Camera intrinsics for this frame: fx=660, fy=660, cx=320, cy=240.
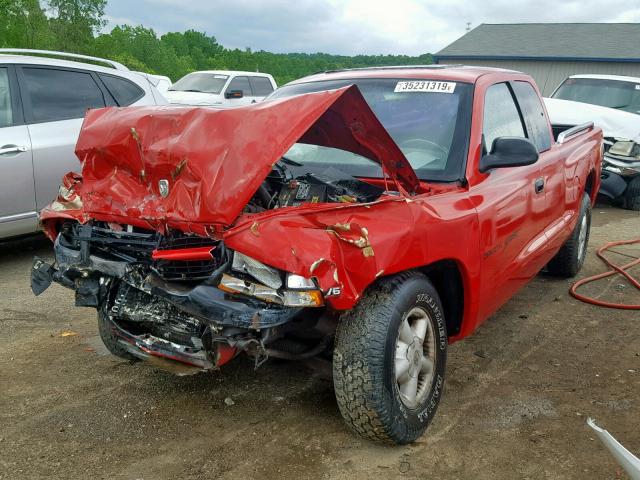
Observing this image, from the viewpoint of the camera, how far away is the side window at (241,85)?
50.6 feet

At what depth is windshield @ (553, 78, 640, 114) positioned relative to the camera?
10891 mm

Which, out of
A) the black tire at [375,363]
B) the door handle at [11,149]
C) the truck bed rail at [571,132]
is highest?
the truck bed rail at [571,132]

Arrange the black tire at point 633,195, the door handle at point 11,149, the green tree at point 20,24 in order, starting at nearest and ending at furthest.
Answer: the door handle at point 11,149, the black tire at point 633,195, the green tree at point 20,24

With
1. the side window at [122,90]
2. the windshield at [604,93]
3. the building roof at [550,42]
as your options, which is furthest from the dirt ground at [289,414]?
the building roof at [550,42]

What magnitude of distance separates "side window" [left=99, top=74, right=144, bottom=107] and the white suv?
7.36 meters

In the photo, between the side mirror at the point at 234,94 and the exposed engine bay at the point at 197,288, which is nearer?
the exposed engine bay at the point at 197,288

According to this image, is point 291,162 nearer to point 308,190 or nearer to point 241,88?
point 308,190

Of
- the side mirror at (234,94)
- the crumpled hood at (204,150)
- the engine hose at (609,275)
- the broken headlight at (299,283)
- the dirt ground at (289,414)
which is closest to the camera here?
the broken headlight at (299,283)

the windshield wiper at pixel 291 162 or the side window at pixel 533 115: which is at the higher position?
the side window at pixel 533 115

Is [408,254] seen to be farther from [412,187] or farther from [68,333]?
[68,333]

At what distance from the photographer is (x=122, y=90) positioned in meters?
6.90

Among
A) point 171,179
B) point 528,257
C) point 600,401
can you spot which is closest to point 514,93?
point 528,257

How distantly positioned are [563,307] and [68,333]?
370cm

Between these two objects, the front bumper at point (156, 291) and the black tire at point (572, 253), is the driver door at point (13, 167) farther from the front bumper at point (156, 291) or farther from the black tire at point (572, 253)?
the black tire at point (572, 253)
